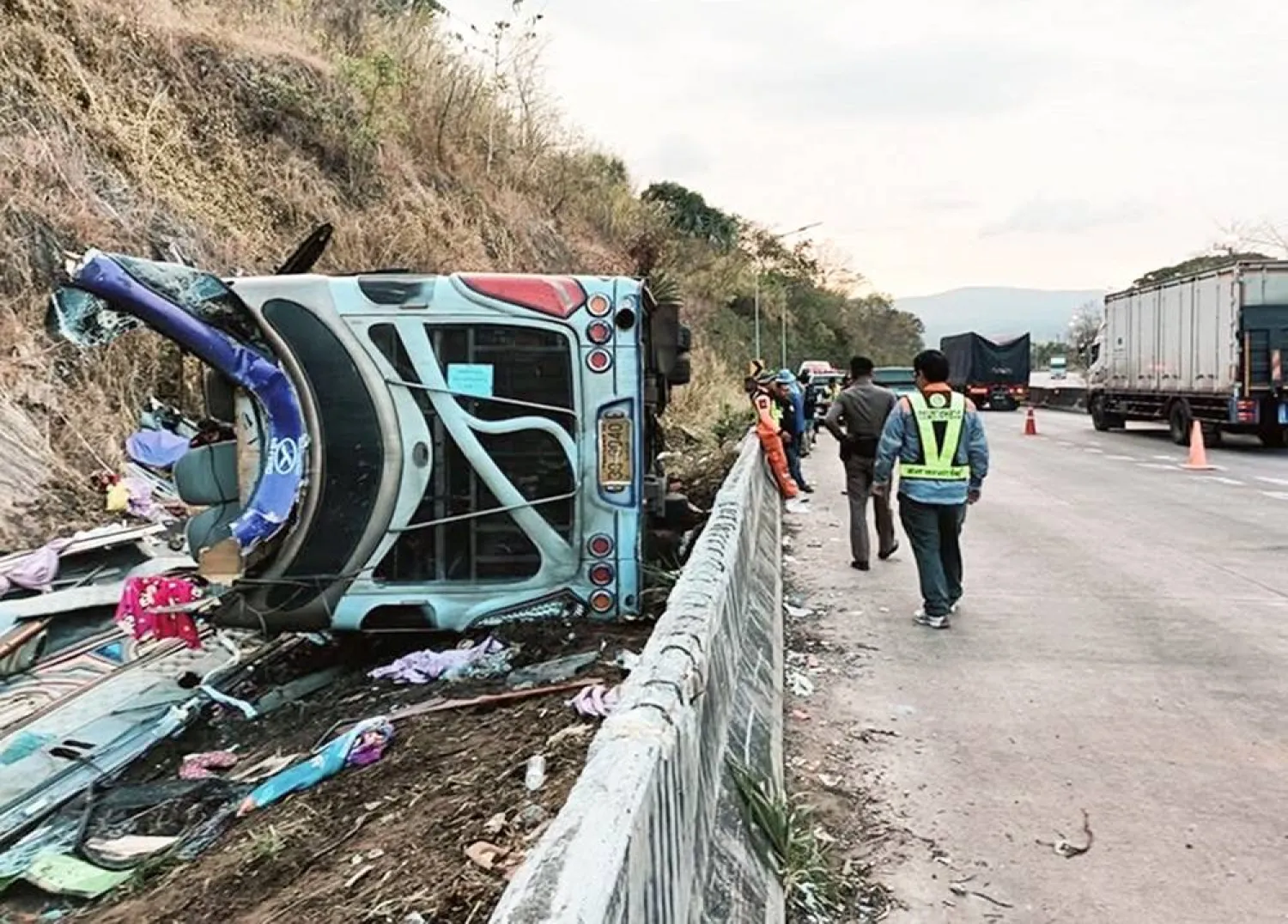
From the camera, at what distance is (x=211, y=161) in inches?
615

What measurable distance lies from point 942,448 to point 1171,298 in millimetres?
19436

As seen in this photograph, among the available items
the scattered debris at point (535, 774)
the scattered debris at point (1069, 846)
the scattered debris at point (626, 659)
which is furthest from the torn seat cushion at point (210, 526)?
the scattered debris at point (1069, 846)

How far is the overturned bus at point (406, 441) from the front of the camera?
239 inches

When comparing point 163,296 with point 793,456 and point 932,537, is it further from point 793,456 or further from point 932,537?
point 793,456

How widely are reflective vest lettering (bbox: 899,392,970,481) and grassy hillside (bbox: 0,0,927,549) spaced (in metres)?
5.25

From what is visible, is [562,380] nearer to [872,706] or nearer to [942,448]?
[872,706]

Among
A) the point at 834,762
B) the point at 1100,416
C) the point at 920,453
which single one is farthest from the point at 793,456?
the point at 1100,416

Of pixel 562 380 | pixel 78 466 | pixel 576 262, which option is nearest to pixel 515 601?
pixel 562 380

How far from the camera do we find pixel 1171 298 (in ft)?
80.4

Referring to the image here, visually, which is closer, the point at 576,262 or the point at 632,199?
the point at 576,262

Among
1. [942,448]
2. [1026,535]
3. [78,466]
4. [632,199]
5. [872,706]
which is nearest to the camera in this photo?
[872,706]

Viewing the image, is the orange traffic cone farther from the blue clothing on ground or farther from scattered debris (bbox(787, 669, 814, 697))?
scattered debris (bbox(787, 669, 814, 697))

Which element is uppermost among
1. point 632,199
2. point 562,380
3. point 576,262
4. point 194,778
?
point 632,199

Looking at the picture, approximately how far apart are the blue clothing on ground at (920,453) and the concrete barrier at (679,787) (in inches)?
81.6
